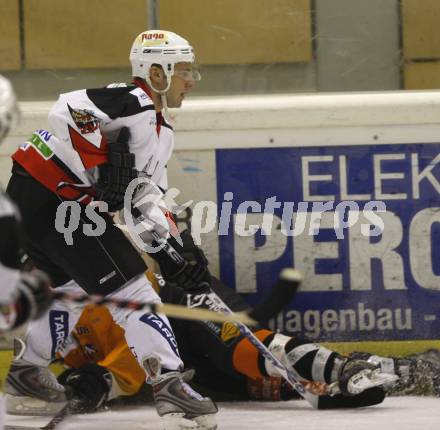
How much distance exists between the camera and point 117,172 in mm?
4059

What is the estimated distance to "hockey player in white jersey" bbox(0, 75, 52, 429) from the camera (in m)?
2.87

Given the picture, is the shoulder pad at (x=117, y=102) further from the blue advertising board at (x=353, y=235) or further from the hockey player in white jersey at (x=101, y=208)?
the blue advertising board at (x=353, y=235)

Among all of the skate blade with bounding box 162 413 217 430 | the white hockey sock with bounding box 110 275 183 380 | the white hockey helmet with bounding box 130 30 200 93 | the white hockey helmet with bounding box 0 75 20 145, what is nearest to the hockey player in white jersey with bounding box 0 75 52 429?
the white hockey helmet with bounding box 0 75 20 145

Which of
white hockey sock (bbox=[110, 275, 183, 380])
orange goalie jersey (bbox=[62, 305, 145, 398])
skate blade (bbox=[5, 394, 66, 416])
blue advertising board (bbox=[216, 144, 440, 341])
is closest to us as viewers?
white hockey sock (bbox=[110, 275, 183, 380])

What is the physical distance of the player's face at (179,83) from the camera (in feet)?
14.3

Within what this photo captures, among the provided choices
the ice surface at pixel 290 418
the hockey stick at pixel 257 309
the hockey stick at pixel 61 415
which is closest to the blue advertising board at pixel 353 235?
the ice surface at pixel 290 418

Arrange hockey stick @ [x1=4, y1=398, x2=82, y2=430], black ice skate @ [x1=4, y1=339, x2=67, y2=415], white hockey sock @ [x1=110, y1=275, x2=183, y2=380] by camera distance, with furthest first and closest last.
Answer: black ice skate @ [x1=4, y1=339, x2=67, y2=415] → hockey stick @ [x1=4, y1=398, x2=82, y2=430] → white hockey sock @ [x1=110, y1=275, x2=183, y2=380]

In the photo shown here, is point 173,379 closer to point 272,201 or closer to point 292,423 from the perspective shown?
point 292,423

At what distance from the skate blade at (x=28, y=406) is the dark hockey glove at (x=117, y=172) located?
0.76 metres

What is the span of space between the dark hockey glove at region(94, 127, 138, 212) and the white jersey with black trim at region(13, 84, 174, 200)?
0.03 metres

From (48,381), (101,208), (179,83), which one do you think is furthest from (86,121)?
(48,381)

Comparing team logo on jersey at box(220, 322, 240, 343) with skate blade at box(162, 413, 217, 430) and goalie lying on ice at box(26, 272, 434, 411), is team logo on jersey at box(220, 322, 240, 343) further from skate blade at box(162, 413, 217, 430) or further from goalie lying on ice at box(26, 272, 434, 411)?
skate blade at box(162, 413, 217, 430)

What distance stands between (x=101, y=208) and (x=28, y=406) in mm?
735

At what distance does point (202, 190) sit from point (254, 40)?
23.3 inches
